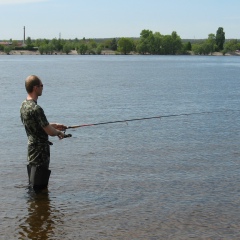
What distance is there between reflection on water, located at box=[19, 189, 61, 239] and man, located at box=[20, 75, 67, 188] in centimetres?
33

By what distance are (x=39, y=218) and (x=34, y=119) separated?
1532 millimetres

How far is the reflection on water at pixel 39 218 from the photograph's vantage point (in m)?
8.16

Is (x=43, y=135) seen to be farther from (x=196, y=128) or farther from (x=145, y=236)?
(x=196, y=128)

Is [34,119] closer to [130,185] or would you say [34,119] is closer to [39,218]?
[39,218]

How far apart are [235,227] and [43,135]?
326 cm

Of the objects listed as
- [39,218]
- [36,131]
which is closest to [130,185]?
[39,218]

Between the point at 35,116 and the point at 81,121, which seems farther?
the point at 81,121

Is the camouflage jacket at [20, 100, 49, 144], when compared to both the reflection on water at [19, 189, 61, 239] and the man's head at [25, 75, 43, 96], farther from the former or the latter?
the reflection on water at [19, 189, 61, 239]

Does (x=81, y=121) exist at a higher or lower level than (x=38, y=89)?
lower

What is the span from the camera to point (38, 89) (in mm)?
8766

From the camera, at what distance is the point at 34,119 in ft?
28.7

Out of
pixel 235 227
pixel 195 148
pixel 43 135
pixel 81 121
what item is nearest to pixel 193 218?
pixel 235 227

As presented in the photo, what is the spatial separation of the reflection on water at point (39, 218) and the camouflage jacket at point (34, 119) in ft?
3.80

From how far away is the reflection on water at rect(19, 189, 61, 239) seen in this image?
8.16 metres
